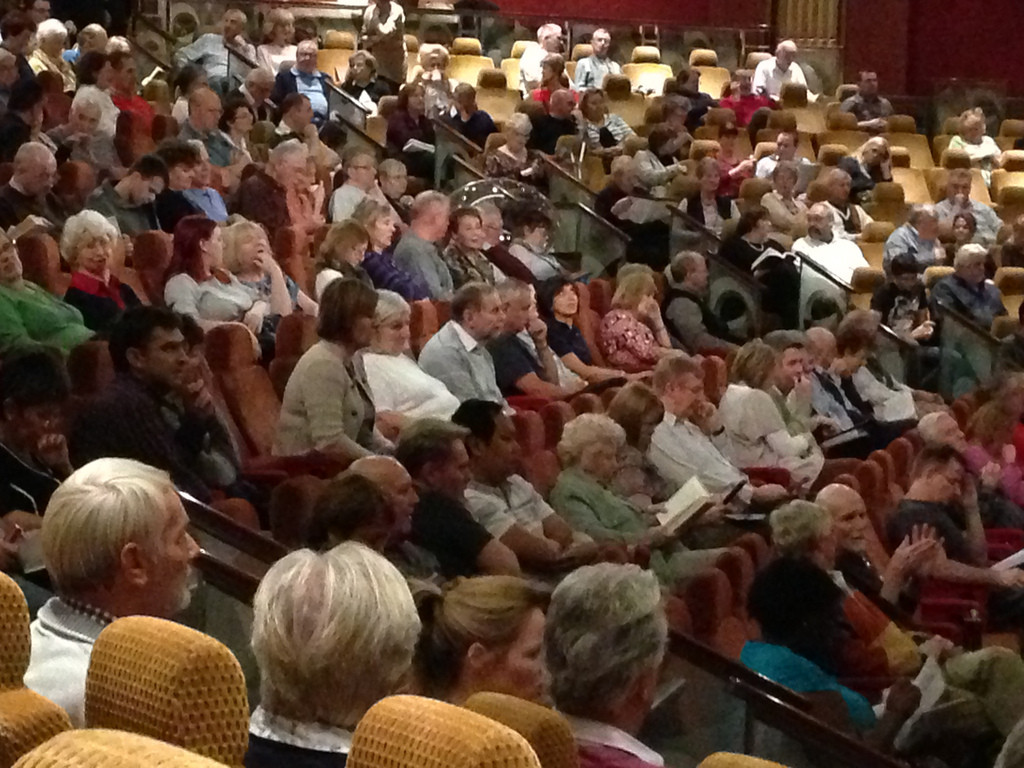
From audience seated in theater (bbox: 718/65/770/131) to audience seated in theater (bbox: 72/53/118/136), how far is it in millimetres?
3053

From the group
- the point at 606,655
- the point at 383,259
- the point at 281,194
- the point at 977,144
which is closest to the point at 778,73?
the point at 977,144

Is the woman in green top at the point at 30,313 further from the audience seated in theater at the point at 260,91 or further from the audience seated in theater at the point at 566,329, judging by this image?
the audience seated in theater at the point at 260,91

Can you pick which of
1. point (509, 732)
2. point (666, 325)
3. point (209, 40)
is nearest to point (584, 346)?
point (666, 325)

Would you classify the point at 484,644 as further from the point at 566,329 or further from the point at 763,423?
the point at 566,329

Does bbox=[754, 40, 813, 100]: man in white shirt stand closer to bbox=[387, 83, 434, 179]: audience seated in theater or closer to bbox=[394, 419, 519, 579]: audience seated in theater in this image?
bbox=[387, 83, 434, 179]: audience seated in theater

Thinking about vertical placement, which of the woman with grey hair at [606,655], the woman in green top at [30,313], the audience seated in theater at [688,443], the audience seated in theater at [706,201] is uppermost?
the woman with grey hair at [606,655]

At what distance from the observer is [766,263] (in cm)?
546

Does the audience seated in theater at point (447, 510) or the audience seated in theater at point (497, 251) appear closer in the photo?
the audience seated in theater at point (447, 510)

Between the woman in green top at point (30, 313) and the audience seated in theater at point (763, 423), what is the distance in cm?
151

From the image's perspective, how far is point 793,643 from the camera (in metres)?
2.62

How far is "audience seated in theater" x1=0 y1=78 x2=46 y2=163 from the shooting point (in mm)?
4254

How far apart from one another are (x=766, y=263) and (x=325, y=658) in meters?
4.41

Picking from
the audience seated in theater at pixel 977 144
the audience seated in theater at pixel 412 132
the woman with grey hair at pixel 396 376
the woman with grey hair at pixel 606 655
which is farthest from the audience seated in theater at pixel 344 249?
the audience seated in theater at pixel 977 144

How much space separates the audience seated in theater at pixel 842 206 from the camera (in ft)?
19.8
